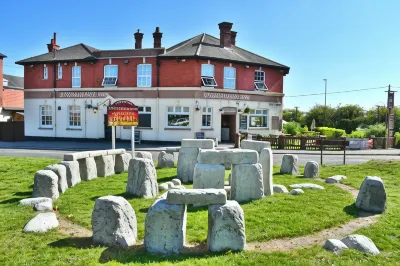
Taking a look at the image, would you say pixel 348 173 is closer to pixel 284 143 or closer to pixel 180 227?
pixel 180 227

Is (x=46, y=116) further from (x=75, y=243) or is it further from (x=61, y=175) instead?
(x=75, y=243)

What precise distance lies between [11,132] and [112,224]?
29405 mm

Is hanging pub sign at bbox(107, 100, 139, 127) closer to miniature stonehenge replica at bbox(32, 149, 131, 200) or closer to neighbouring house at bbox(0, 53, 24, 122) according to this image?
miniature stonehenge replica at bbox(32, 149, 131, 200)

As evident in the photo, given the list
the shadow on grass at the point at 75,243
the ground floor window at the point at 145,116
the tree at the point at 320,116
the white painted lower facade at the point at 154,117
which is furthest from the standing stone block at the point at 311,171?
the tree at the point at 320,116

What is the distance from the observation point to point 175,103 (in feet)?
87.8

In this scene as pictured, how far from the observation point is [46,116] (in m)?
30.3

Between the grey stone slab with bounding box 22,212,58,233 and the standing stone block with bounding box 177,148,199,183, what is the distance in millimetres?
5208

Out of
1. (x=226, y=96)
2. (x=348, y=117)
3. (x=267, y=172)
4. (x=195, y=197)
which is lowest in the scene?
(x=267, y=172)

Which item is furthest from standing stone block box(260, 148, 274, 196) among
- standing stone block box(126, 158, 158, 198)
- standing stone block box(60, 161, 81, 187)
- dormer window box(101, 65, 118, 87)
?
dormer window box(101, 65, 118, 87)

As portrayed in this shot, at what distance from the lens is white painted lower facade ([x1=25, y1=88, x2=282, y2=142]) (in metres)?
26.7

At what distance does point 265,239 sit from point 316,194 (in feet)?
11.9

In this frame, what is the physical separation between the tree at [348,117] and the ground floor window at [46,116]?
33199 millimetres

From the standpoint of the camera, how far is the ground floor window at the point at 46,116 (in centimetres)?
3011

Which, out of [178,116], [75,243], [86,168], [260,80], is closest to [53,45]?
[178,116]
